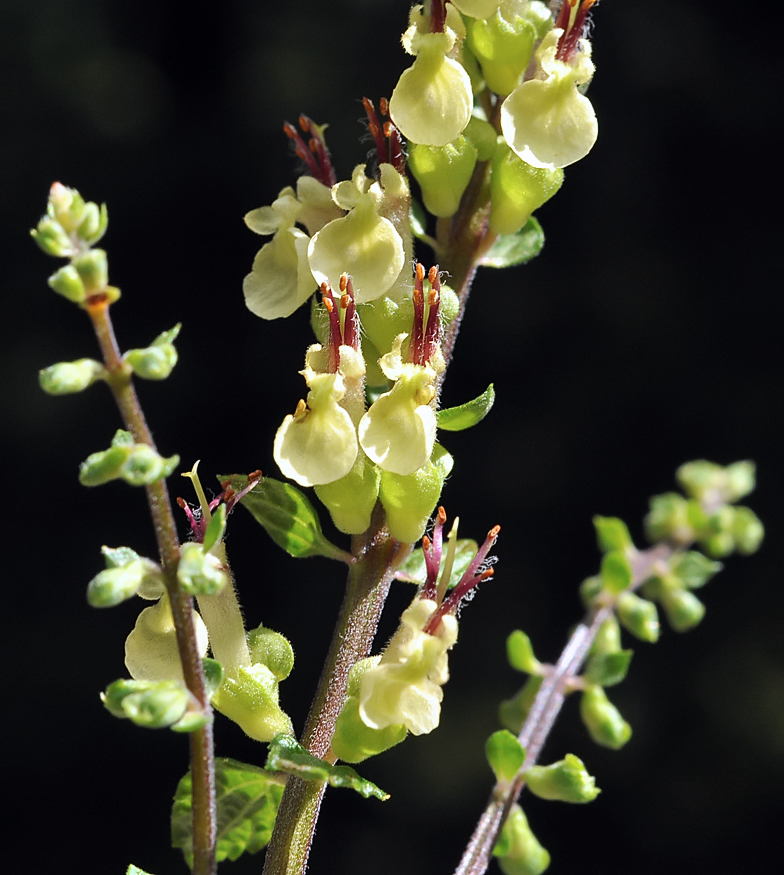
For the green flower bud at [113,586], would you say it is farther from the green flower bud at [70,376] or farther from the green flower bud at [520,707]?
the green flower bud at [520,707]

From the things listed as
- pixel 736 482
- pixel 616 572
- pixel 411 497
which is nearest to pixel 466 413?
pixel 411 497

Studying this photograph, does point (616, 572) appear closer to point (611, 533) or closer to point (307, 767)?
point (611, 533)

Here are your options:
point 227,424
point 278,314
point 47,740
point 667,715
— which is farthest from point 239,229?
point 278,314

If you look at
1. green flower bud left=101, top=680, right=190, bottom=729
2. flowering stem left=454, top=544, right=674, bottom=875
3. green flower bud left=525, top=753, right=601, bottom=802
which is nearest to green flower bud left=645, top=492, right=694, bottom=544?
flowering stem left=454, top=544, right=674, bottom=875

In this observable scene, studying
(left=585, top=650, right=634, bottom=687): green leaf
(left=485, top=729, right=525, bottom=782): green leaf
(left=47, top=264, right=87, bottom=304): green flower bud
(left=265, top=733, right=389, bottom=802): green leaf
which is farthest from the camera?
(left=585, top=650, right=634, bottom=687): green leaf

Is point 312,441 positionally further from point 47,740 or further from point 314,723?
point 47,740

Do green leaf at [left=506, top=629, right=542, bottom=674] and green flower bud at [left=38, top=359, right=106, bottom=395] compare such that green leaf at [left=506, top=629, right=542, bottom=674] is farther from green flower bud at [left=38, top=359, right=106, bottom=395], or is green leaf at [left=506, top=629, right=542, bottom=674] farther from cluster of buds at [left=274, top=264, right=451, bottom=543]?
green flower bud at [left=38, top=359, right=106, bottom=395]
